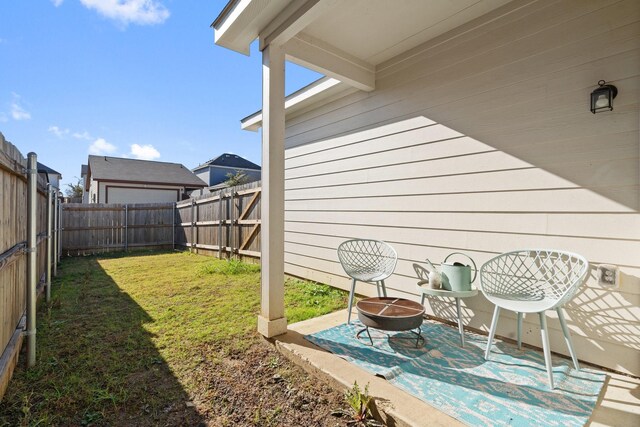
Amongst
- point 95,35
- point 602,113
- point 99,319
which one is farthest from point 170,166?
point 602,113

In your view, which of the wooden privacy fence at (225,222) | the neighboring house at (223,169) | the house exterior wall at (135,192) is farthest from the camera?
the neighboring house at (223,169)

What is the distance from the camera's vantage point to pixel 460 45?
297 cm

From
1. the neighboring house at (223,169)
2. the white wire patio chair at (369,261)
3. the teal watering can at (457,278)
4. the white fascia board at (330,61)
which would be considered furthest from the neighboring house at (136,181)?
the teal watering can at (457,278)

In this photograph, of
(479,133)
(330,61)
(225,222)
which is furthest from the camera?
(225,222)

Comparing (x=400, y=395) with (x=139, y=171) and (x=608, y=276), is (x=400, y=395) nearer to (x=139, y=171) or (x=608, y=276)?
(x=608, y=276)

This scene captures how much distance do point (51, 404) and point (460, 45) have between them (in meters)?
4.36

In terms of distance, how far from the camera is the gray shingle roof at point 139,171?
14254 millimetres

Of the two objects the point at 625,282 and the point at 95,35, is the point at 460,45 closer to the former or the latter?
the point at 625,282

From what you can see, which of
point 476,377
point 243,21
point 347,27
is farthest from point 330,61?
point 476,377

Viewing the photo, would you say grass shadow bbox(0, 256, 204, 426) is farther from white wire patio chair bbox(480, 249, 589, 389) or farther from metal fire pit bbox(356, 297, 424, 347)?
white wire patio chair bbox(480, 249, 589, 389)

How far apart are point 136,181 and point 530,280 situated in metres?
16.3

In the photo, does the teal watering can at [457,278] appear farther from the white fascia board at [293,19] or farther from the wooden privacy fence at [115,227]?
the wooden privacy fence at [115,227]

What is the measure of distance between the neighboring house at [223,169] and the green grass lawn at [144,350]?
730 inches

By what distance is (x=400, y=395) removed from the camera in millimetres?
1789
